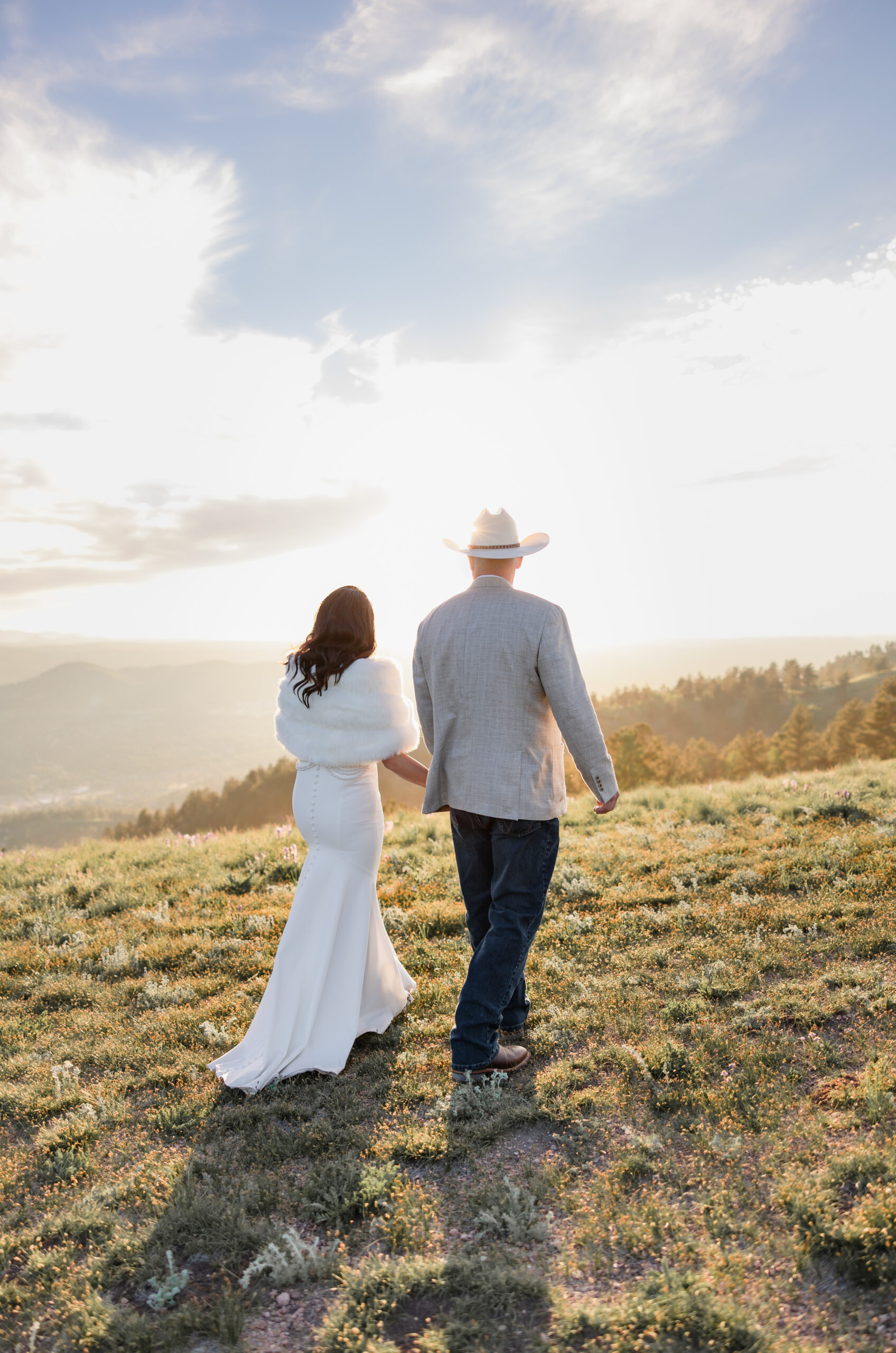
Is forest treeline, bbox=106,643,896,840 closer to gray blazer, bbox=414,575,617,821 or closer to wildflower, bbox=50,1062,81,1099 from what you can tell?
wildflower, bbox=50,1062,81,1099

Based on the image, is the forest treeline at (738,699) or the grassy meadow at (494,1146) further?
the forest treeline at (738,699)

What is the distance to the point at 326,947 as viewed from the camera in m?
5.13

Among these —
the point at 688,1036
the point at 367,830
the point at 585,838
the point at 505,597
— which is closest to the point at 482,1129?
the point at 688,1036

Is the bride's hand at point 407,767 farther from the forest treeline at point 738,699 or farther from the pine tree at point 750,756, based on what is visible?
the forest treeline at point 738,699

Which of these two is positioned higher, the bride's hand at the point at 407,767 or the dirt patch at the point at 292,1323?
the bride's hand at the point at 407,767

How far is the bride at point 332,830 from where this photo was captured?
510cm

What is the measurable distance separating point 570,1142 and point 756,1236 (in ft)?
3.45

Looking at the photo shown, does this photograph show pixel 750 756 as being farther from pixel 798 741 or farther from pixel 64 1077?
pixel 64 1077

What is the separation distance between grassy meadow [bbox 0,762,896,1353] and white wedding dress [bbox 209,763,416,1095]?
0.20 m

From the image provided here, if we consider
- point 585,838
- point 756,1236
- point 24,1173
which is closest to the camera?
point 756,1236

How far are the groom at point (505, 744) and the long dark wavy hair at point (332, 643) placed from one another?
590 millimetres

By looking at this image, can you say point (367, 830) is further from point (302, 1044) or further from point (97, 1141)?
point (97, 1141)

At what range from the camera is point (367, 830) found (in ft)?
17.4

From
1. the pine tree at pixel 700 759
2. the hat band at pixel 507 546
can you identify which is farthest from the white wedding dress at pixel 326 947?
the pine tree at pixel 700 759
